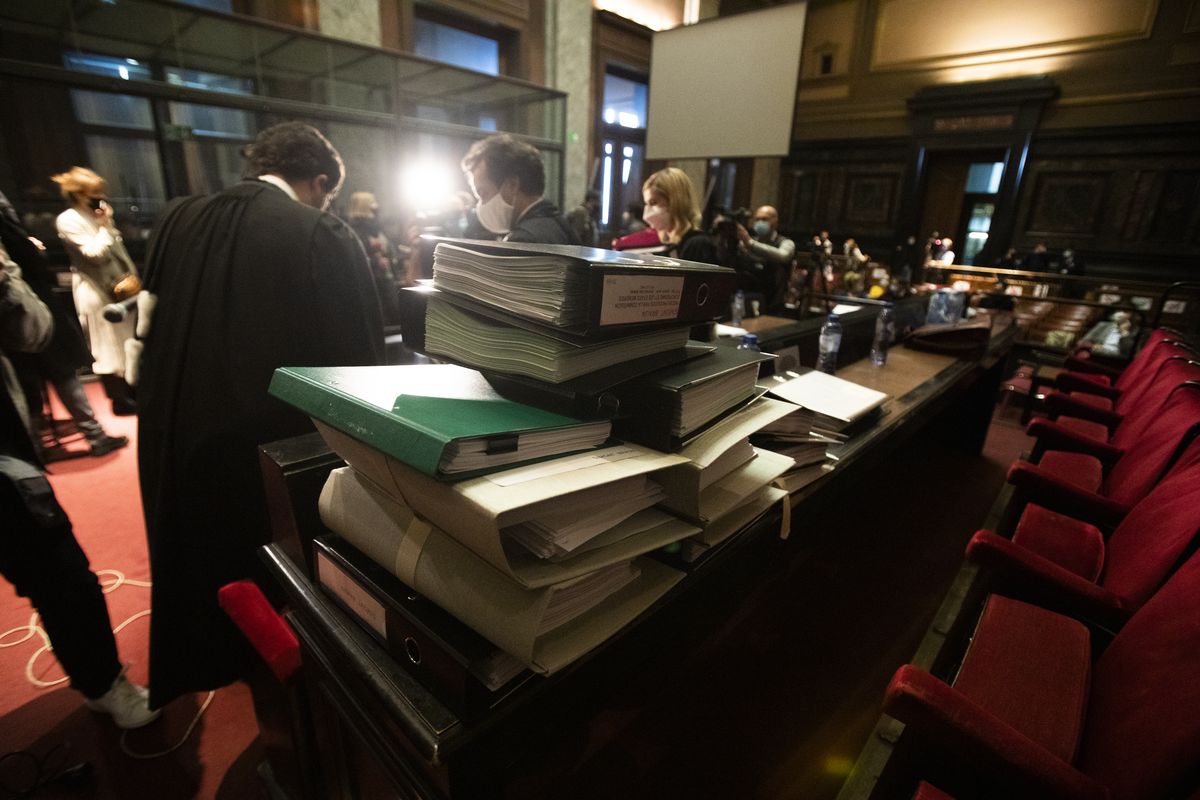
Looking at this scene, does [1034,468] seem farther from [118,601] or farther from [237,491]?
[118,601]

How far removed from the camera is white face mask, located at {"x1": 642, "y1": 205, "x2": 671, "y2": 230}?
3.00 m

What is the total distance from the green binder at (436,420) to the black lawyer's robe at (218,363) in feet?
2.69

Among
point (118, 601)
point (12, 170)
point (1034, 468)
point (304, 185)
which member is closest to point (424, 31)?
point (12, 170)

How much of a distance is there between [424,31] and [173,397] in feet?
22.6

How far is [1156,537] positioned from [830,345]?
39.8 inches

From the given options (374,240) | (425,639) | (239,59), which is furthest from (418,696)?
(239,59)

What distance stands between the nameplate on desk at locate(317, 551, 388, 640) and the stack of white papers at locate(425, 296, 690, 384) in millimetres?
296

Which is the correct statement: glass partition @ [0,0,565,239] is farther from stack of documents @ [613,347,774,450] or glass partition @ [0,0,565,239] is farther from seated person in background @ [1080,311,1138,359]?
seated person in background @ [1080,311,1138,359]

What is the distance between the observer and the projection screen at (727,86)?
334cm

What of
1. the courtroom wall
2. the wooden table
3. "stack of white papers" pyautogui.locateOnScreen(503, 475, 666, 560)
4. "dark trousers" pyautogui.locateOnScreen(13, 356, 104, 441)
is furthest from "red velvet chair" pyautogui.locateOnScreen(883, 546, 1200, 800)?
the courtroom wall

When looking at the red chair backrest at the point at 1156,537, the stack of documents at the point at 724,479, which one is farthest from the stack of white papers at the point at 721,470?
the red chair backrest at the point at 1156,537

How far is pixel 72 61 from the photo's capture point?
4.12m

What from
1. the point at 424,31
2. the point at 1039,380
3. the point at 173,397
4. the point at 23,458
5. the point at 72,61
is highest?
the point at 424,31

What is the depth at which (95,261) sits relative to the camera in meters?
3.40
